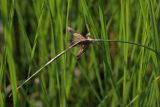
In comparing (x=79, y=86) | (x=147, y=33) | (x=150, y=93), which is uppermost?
(x=147, y=33)

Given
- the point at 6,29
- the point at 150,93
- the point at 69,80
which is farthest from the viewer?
the point at 69,80

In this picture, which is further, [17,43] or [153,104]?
[17,43]

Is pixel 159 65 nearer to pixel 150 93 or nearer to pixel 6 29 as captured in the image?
pixel 150 93

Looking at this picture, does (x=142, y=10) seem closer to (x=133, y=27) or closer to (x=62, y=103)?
(x=62, y=103)

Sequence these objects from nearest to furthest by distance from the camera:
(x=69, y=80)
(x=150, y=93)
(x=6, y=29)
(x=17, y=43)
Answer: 1. (x=6, y=29)
2. (x=150, y=93)
3. (x=69, y=80)
4. (x=17, y=43)

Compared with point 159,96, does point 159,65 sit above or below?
above

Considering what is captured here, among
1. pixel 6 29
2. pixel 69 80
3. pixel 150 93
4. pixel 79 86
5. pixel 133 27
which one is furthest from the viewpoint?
pixel 133 27

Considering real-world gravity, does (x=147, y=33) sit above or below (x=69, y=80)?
above

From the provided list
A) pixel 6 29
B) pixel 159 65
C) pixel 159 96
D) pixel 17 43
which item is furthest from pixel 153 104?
pixel 17 43

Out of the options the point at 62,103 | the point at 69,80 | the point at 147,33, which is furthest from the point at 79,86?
the point at 147,33
